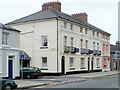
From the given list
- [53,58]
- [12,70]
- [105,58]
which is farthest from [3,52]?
[105,58]

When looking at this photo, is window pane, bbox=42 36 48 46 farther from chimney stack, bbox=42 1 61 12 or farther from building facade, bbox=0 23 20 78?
building facade, bbox=0 23 20 78

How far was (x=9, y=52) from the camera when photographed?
2189 cm

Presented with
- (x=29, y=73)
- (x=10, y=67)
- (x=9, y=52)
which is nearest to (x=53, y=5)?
(x=29, y=73)

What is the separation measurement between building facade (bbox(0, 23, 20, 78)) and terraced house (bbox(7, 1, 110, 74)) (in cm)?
760

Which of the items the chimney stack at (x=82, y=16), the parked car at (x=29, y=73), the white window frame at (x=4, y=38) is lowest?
the parked car at (x=29, y=73)

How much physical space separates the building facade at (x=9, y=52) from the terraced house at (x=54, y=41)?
7.60 m

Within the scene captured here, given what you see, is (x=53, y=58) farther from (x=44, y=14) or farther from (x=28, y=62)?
(x=44, y=14)

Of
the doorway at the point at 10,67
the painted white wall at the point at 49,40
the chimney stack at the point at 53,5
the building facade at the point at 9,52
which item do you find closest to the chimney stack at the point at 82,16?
the chimney stack at the point at 53,5

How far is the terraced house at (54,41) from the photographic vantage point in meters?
30.0

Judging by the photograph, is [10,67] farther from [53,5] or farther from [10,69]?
[53,5]

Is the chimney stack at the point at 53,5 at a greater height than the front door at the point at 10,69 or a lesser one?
greater

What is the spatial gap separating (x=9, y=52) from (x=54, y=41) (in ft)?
30.3

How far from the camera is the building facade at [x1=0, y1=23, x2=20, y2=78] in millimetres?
21062

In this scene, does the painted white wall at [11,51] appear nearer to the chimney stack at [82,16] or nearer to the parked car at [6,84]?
the parked car at [6,84]
